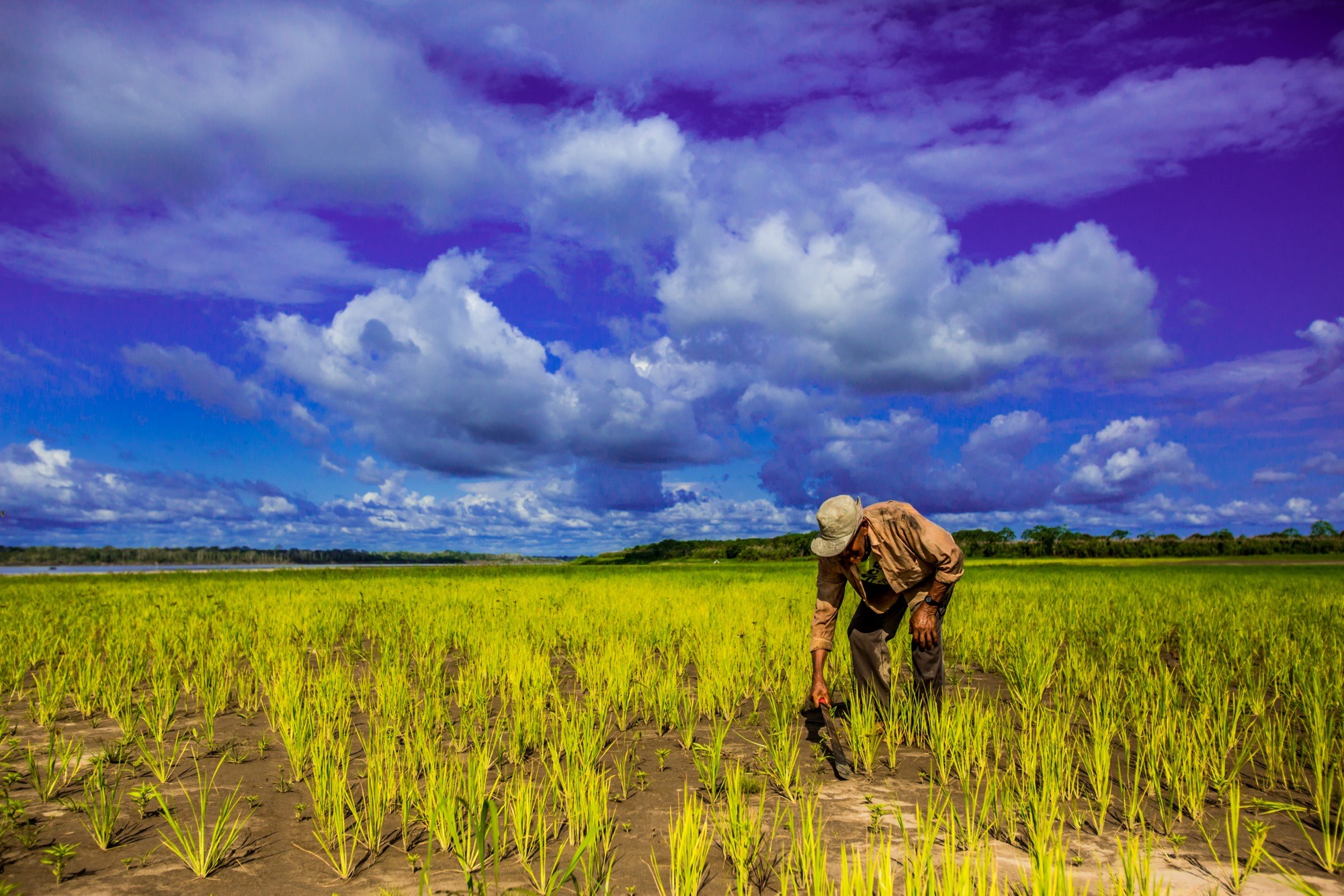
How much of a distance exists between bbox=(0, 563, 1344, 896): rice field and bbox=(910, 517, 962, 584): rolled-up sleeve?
2.81ft

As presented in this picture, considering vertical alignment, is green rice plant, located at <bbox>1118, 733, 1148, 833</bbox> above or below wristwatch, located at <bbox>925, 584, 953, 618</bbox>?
below

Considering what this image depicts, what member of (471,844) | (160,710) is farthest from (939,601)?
(160,710)

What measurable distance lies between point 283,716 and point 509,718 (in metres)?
1.45

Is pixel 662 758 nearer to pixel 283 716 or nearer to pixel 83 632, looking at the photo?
pixel 283 716

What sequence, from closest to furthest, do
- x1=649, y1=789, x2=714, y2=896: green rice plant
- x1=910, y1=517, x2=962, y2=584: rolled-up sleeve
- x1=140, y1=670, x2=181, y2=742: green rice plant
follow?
x1=649, y1=789, x2=714, y2=896: green rice plant, x1=910, y1=517, x2=962, y2=584: rolled-up sleeve, x1=140, y1=670, x2=181, y2=742: green rice plant

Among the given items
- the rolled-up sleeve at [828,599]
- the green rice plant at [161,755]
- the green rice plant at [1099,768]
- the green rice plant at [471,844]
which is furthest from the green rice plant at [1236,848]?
the green rice plant at [161,755]

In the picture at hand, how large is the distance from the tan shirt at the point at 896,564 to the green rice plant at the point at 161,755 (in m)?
3.82

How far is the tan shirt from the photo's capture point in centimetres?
408

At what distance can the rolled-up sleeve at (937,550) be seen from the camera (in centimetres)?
404

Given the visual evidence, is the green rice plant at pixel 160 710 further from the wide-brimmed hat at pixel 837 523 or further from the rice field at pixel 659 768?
the wide-brimmed hat at pixel 837 523

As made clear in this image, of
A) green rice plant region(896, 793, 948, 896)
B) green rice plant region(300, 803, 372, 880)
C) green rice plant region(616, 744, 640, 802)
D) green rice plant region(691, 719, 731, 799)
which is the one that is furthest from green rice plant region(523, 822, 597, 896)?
green rice plant region(896, 793, 948, 896)

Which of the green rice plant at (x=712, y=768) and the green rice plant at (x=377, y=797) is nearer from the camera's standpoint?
the green rice plant at (x=377, y=797)

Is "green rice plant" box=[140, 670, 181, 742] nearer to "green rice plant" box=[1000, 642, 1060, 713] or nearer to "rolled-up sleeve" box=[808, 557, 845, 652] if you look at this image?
"rolled-up sleeve" box=[808, 557, 845, 652]

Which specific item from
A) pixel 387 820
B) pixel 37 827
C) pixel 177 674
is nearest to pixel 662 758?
pixel 387 820
